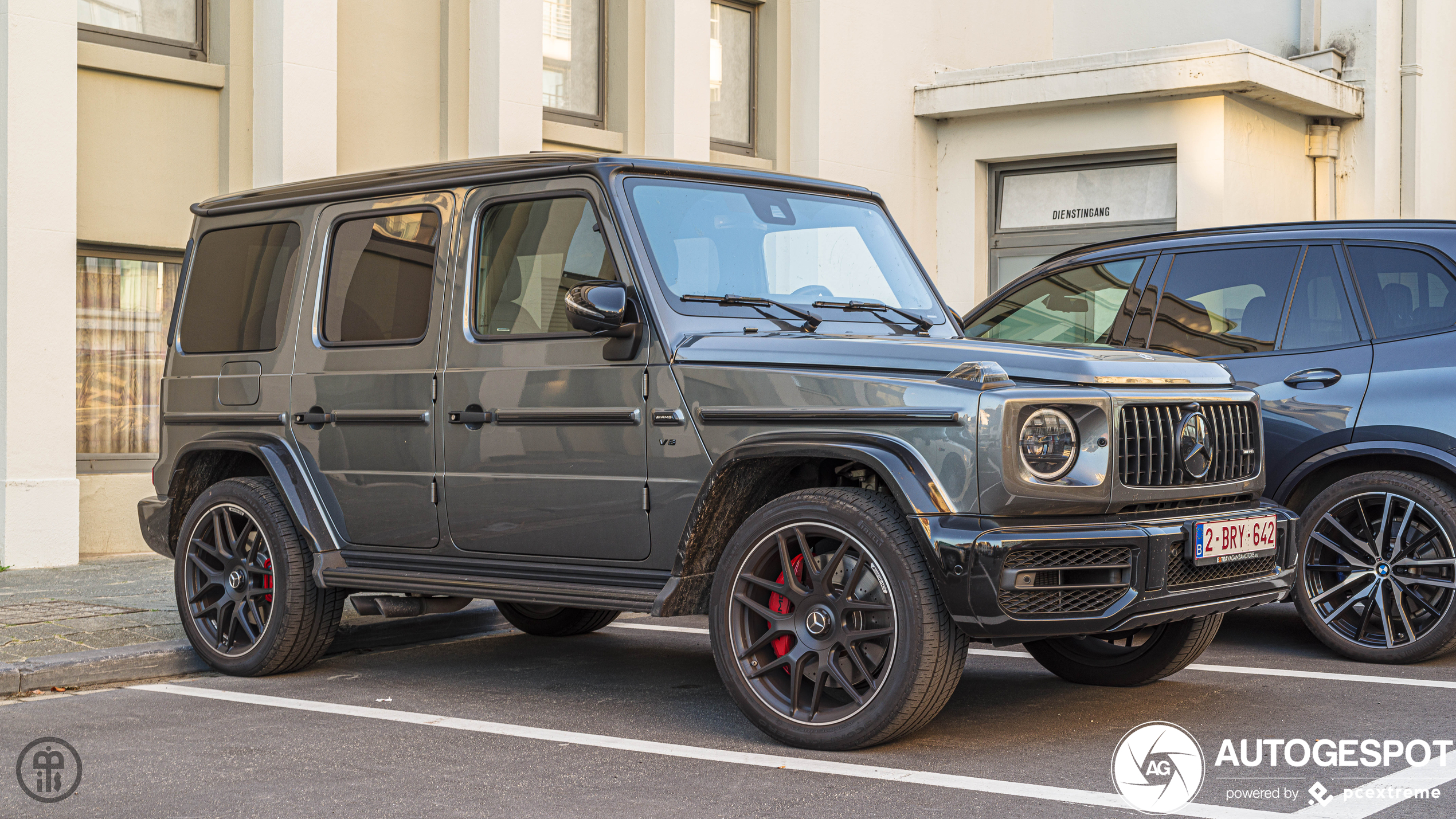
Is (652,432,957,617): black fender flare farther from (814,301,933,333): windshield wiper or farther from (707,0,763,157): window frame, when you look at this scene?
(707,0,763,157): window frame

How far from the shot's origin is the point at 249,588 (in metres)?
6.64

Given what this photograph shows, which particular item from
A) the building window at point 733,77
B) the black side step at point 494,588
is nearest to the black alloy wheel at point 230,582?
the black side step at point 494,588

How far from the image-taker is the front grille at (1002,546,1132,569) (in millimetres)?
4602

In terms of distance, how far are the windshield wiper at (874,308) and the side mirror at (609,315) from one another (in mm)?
796

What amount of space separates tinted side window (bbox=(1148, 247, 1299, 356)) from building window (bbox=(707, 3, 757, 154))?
29.0ft

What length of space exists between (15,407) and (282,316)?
14.1ft

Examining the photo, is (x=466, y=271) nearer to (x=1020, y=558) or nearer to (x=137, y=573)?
(x=1020, y=558)

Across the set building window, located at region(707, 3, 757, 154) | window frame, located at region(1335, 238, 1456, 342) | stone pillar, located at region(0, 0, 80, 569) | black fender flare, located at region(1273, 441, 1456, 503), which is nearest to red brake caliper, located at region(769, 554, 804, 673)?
black fender flare, located at region(1273, 441, 1456, 503)

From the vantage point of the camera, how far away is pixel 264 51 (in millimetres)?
11422

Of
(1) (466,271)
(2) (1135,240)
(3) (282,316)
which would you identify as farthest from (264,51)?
(2) (1135,240)

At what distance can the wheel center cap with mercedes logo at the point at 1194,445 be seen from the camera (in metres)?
5.07

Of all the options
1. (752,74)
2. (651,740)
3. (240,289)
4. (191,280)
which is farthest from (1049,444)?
(752,74)

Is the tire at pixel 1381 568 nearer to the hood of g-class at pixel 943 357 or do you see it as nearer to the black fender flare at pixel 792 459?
the hood of g-class at pixel 943 357

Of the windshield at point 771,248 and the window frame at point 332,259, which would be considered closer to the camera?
the windshield at point 771,248
